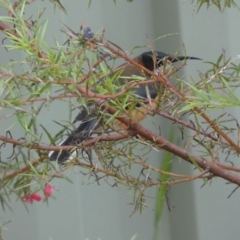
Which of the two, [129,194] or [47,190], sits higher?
[129,194]

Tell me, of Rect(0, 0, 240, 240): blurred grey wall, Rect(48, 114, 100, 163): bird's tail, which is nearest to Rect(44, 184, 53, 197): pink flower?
Rect(48, 114, 100, 163): bird's tail

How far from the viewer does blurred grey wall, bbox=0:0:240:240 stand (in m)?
1.82

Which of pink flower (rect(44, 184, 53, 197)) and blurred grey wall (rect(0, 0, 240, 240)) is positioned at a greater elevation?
blurred grey wall (rect(0, 0, 240, 240))

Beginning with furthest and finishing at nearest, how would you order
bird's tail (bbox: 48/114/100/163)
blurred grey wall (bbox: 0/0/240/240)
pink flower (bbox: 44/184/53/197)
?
blurred grey wall (bbox: 0/0/240/240)
pink flower (bbox: 44/184/53/197)
bird's tail (bbox: 48/114/100/163)

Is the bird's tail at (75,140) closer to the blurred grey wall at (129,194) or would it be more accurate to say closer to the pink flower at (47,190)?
the pink flower at (47,190)

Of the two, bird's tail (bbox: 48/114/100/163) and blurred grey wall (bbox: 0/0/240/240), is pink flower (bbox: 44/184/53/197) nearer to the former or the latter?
bird's tail (bbox: 48/114/100/163)

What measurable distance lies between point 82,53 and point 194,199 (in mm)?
1446

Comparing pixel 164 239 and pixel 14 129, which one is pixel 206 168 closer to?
pixel 14 129

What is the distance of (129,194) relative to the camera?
6.54ft

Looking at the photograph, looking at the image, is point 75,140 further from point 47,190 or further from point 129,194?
point 129,194

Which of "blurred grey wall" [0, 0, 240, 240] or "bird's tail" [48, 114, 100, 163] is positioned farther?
"blurred grey wall" [0, 0, 240, 240]

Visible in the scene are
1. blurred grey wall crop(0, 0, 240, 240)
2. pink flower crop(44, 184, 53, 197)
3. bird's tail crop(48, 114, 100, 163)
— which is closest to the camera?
bird's tail crop(48, 114, 100, 163)

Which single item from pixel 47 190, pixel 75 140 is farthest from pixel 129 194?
pixel 75 140

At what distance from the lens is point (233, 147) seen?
2.60 ft
